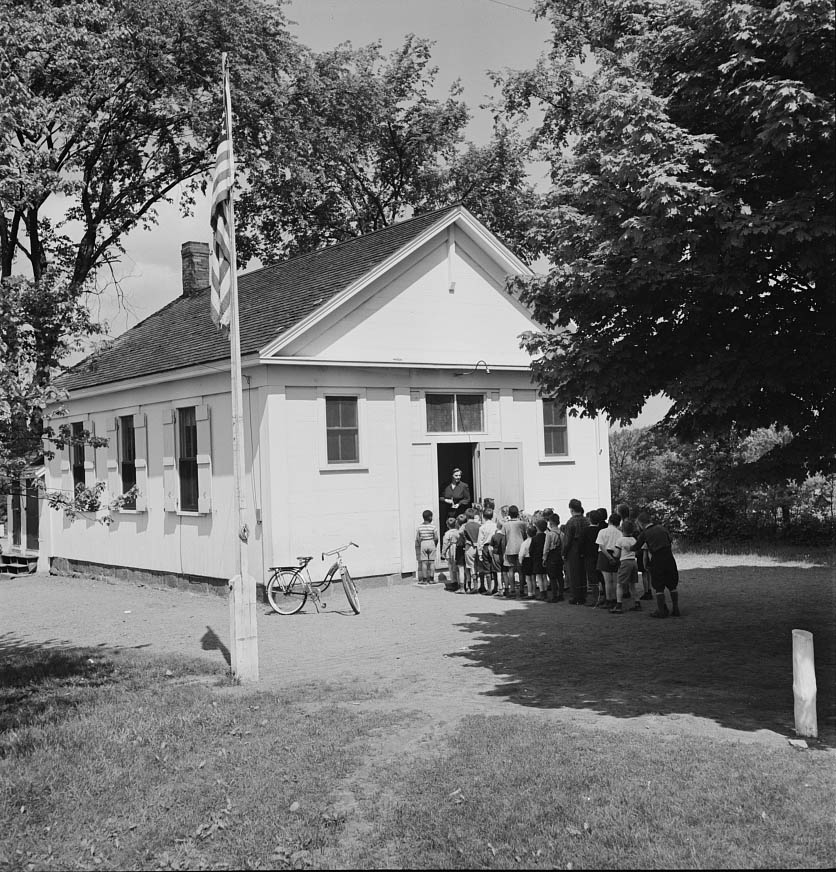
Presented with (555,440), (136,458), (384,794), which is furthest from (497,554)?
(384,794)

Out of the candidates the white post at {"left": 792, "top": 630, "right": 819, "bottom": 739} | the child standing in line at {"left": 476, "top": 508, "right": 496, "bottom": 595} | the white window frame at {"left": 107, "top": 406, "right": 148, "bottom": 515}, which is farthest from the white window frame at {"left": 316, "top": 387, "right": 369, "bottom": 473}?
the white post at {"left": 792, "top": 630, "right": 819, "bottom": 739}

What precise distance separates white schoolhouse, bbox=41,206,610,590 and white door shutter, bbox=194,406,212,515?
0.03 metres

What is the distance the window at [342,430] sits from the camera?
59.4ft

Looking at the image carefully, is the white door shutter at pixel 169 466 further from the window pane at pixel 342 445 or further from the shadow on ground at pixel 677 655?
the shadow on ground at pixel 677 655

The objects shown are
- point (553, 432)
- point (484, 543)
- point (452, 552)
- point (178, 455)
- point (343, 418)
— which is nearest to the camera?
point (484, 543)

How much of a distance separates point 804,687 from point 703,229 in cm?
376

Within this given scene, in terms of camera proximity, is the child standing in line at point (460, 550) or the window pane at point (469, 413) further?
the window pane at point (469, 413)

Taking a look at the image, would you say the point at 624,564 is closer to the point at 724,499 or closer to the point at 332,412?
the point at 332,412

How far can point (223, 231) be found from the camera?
1133 centimetres

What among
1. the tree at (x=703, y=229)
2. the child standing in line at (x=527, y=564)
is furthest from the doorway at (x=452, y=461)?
the tree at (x=703, y=229)

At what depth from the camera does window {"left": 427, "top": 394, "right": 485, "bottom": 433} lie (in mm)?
19781

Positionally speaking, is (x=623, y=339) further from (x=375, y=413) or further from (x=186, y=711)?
(x=375, y=413)

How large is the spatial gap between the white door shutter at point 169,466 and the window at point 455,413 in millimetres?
5310

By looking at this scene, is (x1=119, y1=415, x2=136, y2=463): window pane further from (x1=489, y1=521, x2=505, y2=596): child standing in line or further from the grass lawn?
the grass lawn
